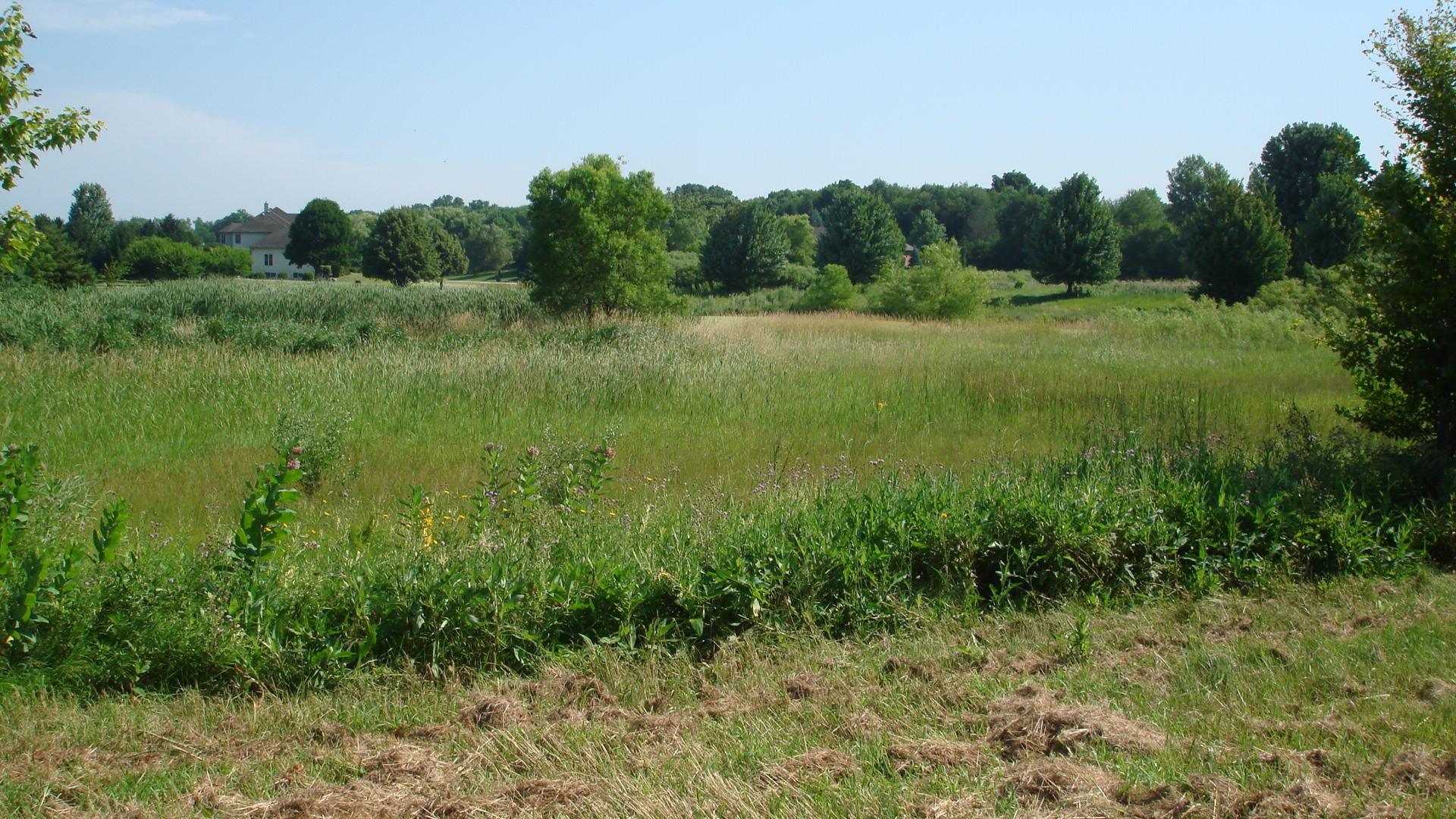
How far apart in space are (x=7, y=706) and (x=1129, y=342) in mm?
24126

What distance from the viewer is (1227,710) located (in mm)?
3605

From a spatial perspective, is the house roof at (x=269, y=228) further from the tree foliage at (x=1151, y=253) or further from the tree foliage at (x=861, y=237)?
the tree foliage at (x=1151, y=253)

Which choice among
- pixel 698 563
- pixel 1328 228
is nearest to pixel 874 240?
pixel 1328 228

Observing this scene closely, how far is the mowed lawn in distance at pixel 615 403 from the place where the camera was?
30.7ft

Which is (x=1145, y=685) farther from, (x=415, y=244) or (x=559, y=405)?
(x=415, y=244)

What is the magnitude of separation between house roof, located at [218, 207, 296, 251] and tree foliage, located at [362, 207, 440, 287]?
44948 millimetres

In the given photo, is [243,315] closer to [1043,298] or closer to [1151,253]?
[1043,298]

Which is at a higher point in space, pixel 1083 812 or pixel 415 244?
pixel 415 244

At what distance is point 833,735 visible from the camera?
348cm

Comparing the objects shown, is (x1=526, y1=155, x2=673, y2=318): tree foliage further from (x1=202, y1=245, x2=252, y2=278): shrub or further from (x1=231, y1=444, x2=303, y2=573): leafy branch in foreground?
(x1=202, y1=245, x2=252, y2=278): shrub

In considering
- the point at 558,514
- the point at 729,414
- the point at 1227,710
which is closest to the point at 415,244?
the point at 729,414

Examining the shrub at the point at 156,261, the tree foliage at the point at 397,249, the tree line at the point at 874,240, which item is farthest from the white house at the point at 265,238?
the tree foliage at the point at 397,249

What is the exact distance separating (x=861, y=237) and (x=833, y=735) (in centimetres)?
5525

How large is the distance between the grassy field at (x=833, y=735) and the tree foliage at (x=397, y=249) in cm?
5643
